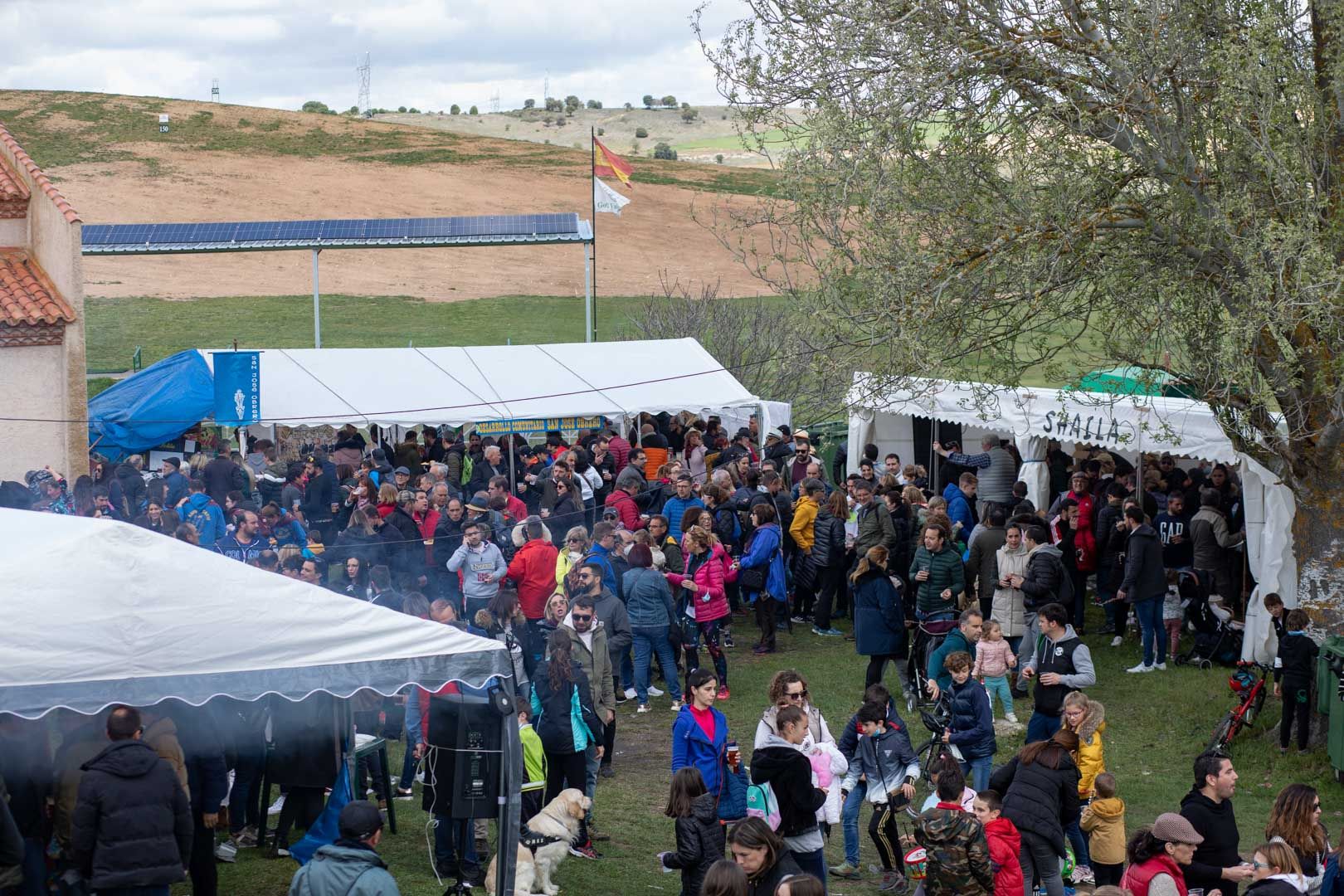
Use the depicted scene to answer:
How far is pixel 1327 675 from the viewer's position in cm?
1041

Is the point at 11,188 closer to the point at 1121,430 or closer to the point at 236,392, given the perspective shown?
the point at 236,392

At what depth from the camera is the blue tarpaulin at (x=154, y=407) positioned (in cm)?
1906

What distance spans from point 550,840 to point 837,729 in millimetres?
3886

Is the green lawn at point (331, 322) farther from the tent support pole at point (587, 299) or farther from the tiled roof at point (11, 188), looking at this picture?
the tiled roof at point (11, 188)

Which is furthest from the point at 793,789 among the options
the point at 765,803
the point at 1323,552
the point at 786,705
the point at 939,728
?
the point at 1323,552

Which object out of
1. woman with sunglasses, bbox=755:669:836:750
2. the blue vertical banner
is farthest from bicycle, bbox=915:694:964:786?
the blue vertical banner

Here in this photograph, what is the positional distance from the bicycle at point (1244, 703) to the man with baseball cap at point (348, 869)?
7566 millimetres

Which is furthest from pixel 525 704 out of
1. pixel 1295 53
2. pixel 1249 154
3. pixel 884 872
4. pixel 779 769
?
pixel 1295 53

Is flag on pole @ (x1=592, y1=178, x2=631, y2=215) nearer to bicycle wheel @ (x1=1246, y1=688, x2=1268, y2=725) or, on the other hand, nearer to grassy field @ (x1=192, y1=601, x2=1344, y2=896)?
grassy field @ (x1=192, y1=601, x2=1344, y2=896)

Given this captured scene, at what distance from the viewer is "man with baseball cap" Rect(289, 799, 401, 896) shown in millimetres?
6008

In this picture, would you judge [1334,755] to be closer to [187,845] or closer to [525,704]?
[525,704]

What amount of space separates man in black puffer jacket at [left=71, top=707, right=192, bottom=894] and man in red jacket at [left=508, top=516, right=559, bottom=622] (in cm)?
583

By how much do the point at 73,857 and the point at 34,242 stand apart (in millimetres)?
17670

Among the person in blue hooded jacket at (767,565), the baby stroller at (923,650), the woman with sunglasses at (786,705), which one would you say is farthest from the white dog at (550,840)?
the person in blue hooded jacket at (767,565)
